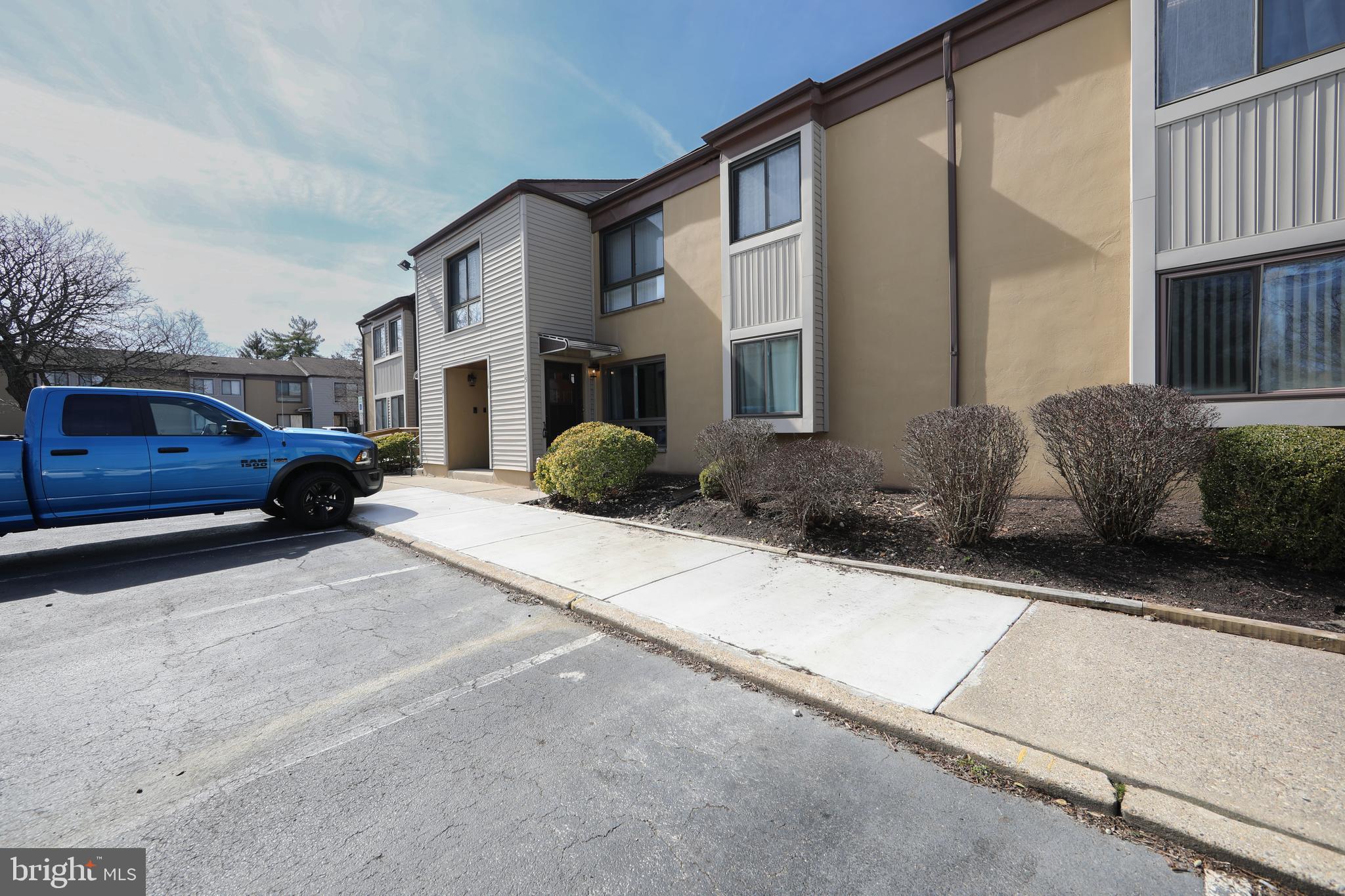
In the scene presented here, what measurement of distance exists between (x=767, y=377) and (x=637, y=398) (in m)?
3.72

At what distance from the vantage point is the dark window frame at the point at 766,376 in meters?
8.83

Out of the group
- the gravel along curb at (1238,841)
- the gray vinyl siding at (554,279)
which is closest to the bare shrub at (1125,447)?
the gravel along curb at (1238,841)

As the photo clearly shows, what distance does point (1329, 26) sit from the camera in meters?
5.26

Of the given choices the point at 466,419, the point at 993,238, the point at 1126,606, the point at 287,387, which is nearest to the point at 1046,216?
the point at 993,238

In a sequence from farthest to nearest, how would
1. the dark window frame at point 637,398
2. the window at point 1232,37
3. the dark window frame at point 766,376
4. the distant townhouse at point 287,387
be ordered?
the distant townhouse at point 287,387, the dark window frame at point 637,398, the dark window frame at point 766,376, the window at point 1232,37

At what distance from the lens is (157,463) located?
21.7 feet

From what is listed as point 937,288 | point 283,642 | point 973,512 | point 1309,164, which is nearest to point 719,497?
Answer: point 973,512

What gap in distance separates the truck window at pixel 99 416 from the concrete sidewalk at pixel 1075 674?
5289 millimetres

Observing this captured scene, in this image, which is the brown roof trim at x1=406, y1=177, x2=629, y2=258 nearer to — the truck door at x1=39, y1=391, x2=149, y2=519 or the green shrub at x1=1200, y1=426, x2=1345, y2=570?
the truck door at x1=39, y1=391, x2=149, y2=519

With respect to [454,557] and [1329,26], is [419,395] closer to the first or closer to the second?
[454,557]

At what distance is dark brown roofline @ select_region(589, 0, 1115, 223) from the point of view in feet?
23.1

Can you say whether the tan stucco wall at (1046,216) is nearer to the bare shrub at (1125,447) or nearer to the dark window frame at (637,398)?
the bare shrub at (1125,447)

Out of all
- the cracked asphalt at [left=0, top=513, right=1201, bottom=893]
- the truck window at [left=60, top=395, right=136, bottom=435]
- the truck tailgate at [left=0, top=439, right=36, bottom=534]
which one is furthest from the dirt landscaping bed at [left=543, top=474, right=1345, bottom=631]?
the truck tailgate at [left=0, top=439, right=36, bottom=534]

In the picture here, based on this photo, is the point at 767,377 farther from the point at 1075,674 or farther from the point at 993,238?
the point at 1075,674
